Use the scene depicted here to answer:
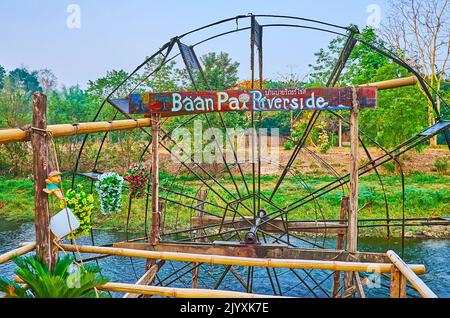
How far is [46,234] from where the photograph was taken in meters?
3.06

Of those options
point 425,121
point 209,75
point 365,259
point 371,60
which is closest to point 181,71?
point 209,75

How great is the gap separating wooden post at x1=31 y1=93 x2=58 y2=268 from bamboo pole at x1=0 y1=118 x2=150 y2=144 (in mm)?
77

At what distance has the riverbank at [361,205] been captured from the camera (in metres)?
13.5

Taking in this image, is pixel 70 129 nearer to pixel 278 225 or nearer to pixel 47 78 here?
pixel 278 225

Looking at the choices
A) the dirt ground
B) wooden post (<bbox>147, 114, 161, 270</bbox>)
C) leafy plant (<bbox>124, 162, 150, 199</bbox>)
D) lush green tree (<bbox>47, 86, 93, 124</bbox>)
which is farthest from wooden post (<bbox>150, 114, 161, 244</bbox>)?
lush green tree (<bbox>47, 86, 93, 124</bbox>)

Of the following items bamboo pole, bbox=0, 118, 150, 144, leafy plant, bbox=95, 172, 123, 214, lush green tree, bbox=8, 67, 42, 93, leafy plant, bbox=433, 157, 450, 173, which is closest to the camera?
bamboo pole, bbox=0, 118, 150, 144

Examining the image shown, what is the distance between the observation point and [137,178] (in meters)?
4.90

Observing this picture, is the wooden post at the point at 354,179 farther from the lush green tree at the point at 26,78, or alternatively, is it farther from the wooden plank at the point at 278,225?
the lush green tree at the point at 26,78

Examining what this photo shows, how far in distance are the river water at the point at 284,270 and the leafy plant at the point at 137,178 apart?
235 centimetres

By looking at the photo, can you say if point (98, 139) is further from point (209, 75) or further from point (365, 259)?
point (365, 259)

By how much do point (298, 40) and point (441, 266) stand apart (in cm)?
656

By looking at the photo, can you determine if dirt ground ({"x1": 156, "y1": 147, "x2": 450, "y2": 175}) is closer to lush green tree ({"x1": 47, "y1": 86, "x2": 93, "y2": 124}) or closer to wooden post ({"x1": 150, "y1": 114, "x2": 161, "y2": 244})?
lush green tree ({"x1": 47, "y1": 86, "x2": 93, "y2": 124})

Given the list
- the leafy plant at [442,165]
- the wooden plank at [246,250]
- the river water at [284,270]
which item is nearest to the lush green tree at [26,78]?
the river water at [284,270]

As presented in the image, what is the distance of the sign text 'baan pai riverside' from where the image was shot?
14.1 feet
